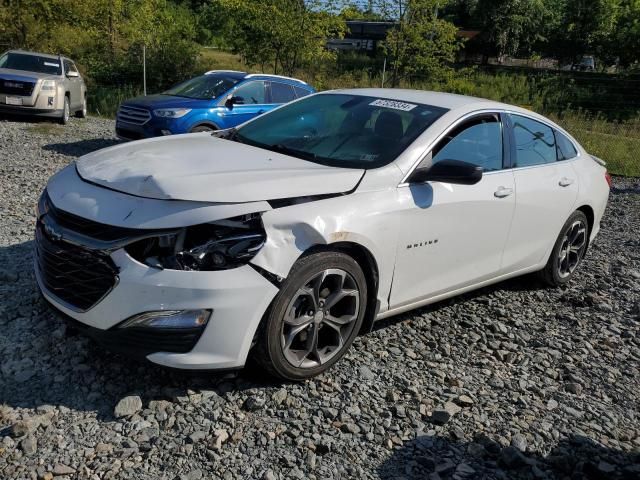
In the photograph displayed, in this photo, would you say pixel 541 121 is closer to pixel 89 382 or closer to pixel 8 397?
pixel 89 382

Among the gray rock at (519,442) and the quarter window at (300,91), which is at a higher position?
the quarter window at (300,91)

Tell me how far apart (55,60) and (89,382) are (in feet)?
42.2

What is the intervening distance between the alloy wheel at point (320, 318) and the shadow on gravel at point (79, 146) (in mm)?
7688

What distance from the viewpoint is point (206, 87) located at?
1059 centimetres

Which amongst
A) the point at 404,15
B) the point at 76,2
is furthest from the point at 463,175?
the point at 76,2

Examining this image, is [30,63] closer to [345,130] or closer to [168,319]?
[345,130]

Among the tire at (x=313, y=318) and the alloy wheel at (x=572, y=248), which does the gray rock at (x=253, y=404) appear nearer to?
the tire at (x=313, y=318)

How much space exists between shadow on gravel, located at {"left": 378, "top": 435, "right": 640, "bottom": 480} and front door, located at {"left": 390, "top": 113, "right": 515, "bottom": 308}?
104 centimetres

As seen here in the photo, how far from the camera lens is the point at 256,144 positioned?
4.30 meters

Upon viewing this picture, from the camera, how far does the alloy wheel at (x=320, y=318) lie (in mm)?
3299

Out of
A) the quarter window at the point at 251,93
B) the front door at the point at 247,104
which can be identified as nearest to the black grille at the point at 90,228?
the front door at the point at 247,104

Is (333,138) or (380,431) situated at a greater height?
(333,138)

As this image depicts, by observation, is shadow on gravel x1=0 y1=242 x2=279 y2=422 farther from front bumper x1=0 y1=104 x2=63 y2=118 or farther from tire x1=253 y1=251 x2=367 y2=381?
front bumper x1=0 y1=104 x2=63 y2=118

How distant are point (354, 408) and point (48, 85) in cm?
1194
